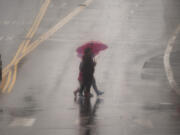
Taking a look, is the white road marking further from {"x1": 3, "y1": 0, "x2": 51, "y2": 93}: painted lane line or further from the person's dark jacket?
{"x1": 3, "y1": 0, "x2": 51, "y2": 93}: painted lane line

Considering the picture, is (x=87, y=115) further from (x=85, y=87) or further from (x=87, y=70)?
(x=85, y=87)

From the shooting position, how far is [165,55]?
103 feet

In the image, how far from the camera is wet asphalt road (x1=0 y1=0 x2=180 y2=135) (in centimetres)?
1912

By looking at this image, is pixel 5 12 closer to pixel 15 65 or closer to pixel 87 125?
pixel 15 65

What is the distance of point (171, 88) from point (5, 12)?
19.7 metres

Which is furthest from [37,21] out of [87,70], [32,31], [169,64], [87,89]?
[87,70]

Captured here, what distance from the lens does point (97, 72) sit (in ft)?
91.5

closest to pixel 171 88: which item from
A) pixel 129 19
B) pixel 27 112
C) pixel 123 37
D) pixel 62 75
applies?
pixel 62 75

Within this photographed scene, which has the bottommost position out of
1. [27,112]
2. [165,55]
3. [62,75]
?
[165,55]

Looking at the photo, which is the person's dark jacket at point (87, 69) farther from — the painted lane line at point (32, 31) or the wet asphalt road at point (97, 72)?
the painted lane line at point (32, 31)

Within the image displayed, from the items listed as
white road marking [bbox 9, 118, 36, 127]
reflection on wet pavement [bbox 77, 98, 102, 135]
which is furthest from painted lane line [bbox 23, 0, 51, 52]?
white road marking [bbox 9, 118, 36, 127]

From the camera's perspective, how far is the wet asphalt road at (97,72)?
62.7 feet

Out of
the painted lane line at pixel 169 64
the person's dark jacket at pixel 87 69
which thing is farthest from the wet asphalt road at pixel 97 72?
the person's dark jacket at pixel 87 69

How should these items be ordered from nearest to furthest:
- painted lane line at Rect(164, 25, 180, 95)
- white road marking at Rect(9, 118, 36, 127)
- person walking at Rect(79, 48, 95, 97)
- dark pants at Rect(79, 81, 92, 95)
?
white road marking at Rect(9, 118, 36, 127), person walking at Rect(79, 48, 95, 97), dark pants at Rect(79, 81, 92, 95), painted lane line at Rect(164, 25, 180, 95)
